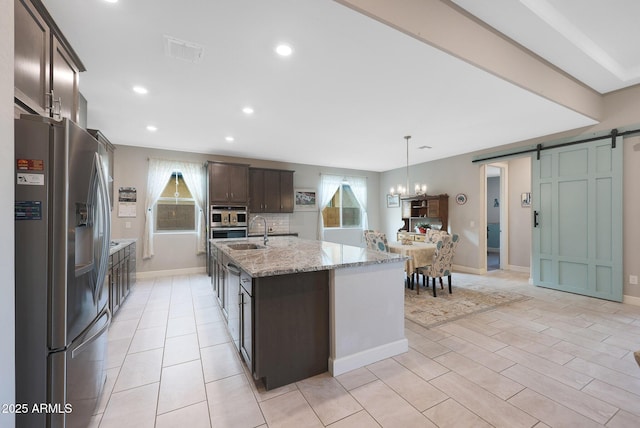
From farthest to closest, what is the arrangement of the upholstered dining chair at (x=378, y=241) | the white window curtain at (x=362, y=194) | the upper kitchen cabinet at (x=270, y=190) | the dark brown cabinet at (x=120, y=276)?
the white window curtain at (x=362, y=194), the upper kitchen cabinet at (x=270, y=190), the upholstered dining chair at (x=378, y=241), the dark brown cabinet at (x=120, y=276)

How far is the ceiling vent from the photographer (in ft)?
6.91

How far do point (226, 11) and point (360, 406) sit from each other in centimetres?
281

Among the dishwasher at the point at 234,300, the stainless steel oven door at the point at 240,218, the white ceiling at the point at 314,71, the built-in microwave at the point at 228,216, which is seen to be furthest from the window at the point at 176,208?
the dishwasher at the point at 234,300

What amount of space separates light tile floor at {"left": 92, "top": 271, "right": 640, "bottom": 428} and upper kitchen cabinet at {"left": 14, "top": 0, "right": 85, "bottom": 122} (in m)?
1.94

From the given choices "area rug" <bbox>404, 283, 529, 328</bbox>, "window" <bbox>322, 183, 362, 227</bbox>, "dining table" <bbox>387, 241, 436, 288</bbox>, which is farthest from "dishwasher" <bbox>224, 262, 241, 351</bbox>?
"window" <bbox>322, 183, 362, 227</bbox>

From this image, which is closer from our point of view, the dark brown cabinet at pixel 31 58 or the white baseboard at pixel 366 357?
the dark brown cabinet at pixel 31 58

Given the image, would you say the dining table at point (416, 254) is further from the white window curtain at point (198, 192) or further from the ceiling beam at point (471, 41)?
the white window curtain at point (198, 192)

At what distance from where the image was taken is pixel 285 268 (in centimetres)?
180

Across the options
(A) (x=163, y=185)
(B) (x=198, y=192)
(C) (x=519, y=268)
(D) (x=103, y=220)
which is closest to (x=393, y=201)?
(C) (x=519, y=268)

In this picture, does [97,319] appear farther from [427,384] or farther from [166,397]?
[427,384]

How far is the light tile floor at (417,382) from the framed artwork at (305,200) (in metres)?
4.12

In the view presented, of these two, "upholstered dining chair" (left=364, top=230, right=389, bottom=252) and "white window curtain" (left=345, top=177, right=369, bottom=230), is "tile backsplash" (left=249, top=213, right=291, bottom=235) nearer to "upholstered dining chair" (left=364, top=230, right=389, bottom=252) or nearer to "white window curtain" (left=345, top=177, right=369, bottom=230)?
"white window curtain" (left=345, top=177, right=369, bottom=230)

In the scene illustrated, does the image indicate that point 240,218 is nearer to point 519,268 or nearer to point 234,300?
point 234,300

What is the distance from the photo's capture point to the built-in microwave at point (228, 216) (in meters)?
5.32
